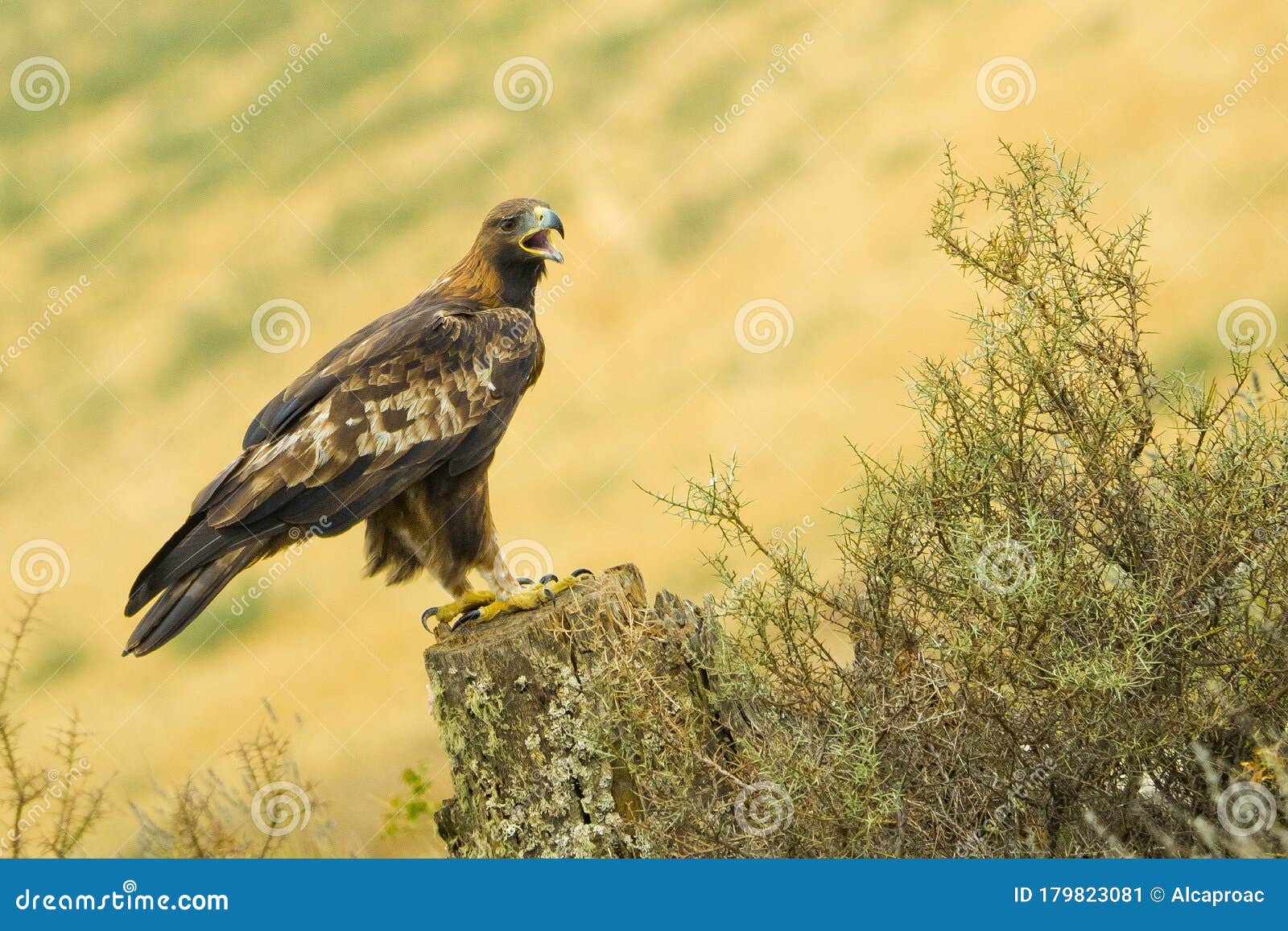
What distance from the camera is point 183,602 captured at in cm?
393

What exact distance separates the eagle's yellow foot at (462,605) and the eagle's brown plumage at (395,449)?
50mm

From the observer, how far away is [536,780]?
3.41 meters

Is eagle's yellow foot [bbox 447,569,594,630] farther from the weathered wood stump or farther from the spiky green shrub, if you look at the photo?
the spiky green shrub

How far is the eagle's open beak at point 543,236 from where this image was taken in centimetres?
463

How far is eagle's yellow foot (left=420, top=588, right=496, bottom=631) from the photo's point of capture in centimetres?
442

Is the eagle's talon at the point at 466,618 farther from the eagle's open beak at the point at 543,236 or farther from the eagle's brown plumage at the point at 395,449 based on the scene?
the eagle's open beak at the point at 543,236

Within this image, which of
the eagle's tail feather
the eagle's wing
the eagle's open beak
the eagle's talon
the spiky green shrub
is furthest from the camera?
the eagle's open beak

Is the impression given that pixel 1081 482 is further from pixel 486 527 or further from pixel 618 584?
pixel 486 527

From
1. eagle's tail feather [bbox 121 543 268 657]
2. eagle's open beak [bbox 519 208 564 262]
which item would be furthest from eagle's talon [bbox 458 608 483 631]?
eagle's open beak [bbox 519 208 564 262]

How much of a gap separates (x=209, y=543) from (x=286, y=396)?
77cm

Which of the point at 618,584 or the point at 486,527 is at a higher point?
the point at 486,527

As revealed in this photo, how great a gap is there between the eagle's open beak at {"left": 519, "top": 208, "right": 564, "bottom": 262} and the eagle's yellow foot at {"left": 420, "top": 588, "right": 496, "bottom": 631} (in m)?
1.28

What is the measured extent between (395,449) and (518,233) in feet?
3.40

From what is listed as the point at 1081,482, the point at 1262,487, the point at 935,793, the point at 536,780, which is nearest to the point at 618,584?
the point at 536,780
